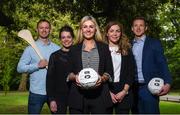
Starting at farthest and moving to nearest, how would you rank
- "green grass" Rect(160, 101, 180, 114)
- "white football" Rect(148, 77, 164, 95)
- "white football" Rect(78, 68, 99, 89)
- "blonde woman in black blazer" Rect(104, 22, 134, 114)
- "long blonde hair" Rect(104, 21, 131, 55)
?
"green grass" Rect(160, 101, 180, 114)
"white football" Rect(148, 77, 164, 95)
"long blonde hair" Rect(104, 21, 131, 55)
"blonde woman in black blazer" Rect(104, 22, 134, 114)
"white football" Rect(78, 68, 99, 89)

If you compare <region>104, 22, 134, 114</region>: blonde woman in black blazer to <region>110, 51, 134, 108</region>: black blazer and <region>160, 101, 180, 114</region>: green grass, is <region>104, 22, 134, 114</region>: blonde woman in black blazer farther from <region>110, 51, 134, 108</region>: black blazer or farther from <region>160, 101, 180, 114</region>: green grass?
<region>160, 101, 180, 114</region>: green grass

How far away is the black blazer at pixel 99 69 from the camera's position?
21.7 ft

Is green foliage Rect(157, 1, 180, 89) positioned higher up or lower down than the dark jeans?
higher up

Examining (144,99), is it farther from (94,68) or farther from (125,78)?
(94,68)

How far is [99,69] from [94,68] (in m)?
0.07

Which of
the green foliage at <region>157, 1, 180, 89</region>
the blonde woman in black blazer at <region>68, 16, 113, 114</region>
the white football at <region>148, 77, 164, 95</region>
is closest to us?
the blonde woman in black blazer at <region>68, 16, 113, 114</region>

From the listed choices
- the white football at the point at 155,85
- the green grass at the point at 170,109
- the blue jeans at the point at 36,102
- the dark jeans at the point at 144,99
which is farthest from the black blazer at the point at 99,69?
the green grass at the point at 170,109

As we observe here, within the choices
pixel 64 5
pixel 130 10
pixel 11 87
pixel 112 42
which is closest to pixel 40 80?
pixel 112 42

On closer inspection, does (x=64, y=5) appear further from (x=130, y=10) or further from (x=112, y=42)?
(x=112, y=42)

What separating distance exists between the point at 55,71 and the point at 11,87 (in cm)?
6360

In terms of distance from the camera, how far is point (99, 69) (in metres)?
6.68

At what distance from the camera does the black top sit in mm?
7570

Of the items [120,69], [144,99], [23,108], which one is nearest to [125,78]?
[120,69]

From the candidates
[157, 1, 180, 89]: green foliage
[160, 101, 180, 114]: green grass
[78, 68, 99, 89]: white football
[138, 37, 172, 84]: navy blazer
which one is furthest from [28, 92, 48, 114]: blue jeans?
[157, 1, 180, 89]: green foliage
